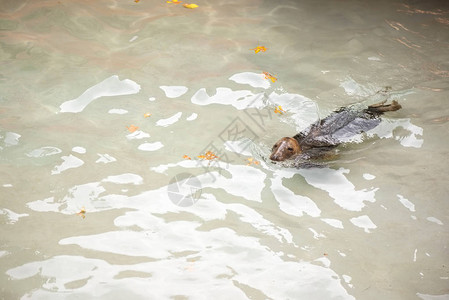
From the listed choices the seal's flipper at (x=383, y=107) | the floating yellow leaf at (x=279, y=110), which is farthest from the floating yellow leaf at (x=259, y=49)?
the seal's flipper at (x=383, y=107)

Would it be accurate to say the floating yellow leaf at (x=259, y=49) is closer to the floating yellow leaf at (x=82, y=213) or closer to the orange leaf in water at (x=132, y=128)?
the orange leaf in water at (x=132, y=128)

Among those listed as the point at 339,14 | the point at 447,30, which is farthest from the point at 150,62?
the point at 447,30

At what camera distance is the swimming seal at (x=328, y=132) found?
586 cm

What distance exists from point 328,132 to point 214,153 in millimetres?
1571

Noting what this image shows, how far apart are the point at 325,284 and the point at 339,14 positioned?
6617 mm

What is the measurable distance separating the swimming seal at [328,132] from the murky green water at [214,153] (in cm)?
17

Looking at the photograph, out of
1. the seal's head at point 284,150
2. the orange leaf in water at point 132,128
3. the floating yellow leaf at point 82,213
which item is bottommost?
the floating yellow leaf at point 82,213

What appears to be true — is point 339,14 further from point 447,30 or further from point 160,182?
point 160,182

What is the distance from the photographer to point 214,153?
20.0 feet

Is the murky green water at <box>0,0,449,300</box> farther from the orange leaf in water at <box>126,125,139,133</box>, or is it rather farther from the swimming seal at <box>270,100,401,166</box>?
the swimming seal at <box>270,100,401,166</box>

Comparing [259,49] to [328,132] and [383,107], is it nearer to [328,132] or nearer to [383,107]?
[383,107]

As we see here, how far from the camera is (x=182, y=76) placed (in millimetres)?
7625

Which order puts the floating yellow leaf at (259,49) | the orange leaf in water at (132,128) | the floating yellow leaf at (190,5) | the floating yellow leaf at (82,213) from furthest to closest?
the floating yellow leaf at (190,5)
the floating yellow leaf at (259,49)
the orange leaf in water at (132,128)
the floating yellow leaf at (82,213)

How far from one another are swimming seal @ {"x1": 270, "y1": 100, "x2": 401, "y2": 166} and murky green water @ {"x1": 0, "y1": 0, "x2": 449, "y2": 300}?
0.17m
